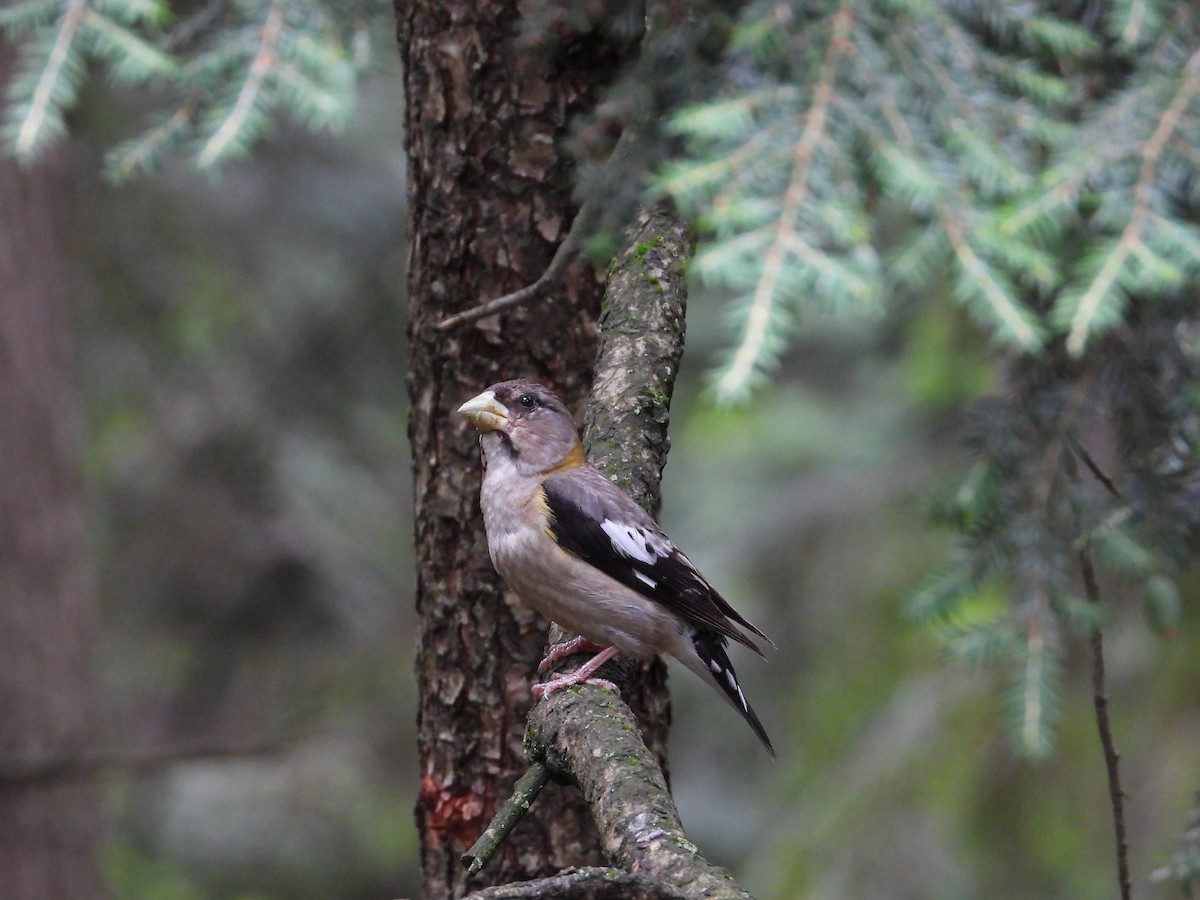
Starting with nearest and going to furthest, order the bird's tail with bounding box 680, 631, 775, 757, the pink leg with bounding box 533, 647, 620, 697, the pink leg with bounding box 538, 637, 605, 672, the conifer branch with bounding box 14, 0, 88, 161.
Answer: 1. the pink leg with bounding box 533, 647, 620, 697
2. the conifer branch with bounding box 14, 0, 88, 161
3. the pink leg with bounding box 538, 637, 605, 672
4. the bird's tail with bounding box 680, 631, 775, 757

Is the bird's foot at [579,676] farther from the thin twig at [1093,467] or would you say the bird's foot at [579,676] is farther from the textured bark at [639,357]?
the thin twig at [1093,467]

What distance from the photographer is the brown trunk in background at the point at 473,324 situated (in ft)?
13.3

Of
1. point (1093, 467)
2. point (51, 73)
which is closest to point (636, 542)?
point (1093, 467)

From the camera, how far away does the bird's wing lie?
380 centimetres

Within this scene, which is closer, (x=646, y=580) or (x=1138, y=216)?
(x=1138, y=216)

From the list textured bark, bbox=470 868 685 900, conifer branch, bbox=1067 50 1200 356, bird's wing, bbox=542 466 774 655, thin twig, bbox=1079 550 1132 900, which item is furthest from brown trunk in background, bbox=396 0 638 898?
textured bark, bbox=470 868 685 900

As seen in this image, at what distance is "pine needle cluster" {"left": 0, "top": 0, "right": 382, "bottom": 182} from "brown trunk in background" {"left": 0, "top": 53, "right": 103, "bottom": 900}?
10.6 feet

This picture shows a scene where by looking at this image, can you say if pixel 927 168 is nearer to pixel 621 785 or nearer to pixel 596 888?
pixel 621 785

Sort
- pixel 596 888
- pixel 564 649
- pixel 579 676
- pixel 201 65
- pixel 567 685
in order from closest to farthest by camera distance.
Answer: pixel 596 888
pixel 567 685
pixel 579 676
pixel 564 649
pixel 201 65

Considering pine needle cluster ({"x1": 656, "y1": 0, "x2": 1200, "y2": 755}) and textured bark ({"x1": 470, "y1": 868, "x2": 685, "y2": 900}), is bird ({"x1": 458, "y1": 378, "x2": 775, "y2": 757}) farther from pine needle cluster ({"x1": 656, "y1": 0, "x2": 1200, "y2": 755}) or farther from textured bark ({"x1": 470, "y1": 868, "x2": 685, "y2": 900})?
textured bark ({"x1": 470, "y1": 868, "x2": 685, "y2": 900})

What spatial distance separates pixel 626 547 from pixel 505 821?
1448 millimetres

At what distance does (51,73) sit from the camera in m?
3.92

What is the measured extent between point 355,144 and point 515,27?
6167 mm

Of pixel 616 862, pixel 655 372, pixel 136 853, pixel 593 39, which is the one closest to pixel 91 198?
pixel 136 853
